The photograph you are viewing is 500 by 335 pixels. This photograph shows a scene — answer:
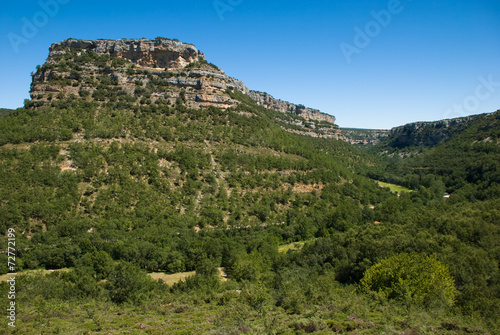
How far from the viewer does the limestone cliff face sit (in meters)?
64.4

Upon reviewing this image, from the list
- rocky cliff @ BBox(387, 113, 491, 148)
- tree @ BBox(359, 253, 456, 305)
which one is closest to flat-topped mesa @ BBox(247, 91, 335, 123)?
rocky cliff @ BBox(387, 113, 491, 148)

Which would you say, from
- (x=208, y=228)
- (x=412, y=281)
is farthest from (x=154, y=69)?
(x=412, y=281)

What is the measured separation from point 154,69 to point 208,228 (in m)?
44.2

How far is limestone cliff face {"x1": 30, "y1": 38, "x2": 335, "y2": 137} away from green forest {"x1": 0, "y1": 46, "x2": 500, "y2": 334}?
85 centimetres

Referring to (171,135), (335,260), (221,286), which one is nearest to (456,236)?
(335,260)

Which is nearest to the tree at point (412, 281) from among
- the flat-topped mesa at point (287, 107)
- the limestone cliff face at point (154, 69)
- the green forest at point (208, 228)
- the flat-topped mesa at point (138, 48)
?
→ the green forest at point (208, 228)

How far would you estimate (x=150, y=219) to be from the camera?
144ft

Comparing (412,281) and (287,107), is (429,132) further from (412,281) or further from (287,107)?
(412,281)

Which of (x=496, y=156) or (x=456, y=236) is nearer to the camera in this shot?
(x=456, y=236)

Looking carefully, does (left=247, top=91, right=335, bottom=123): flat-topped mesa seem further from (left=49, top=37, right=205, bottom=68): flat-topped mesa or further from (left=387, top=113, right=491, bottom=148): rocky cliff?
(left=49, top=37, right=205, bottom=68): flat-topped mesa

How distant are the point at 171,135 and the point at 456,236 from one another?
46.8 m

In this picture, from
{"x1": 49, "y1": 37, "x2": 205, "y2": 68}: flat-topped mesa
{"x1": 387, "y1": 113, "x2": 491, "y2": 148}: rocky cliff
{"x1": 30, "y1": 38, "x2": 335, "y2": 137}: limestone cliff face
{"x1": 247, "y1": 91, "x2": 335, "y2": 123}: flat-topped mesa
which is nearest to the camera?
{"x1": 30, "y1": 38, "x2": 335, "y2": 137}: limestone cliff face

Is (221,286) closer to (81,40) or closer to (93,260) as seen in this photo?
(93,260)

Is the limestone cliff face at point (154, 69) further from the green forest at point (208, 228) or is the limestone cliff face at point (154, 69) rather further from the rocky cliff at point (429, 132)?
the rocky cliff at point (429, 132)
